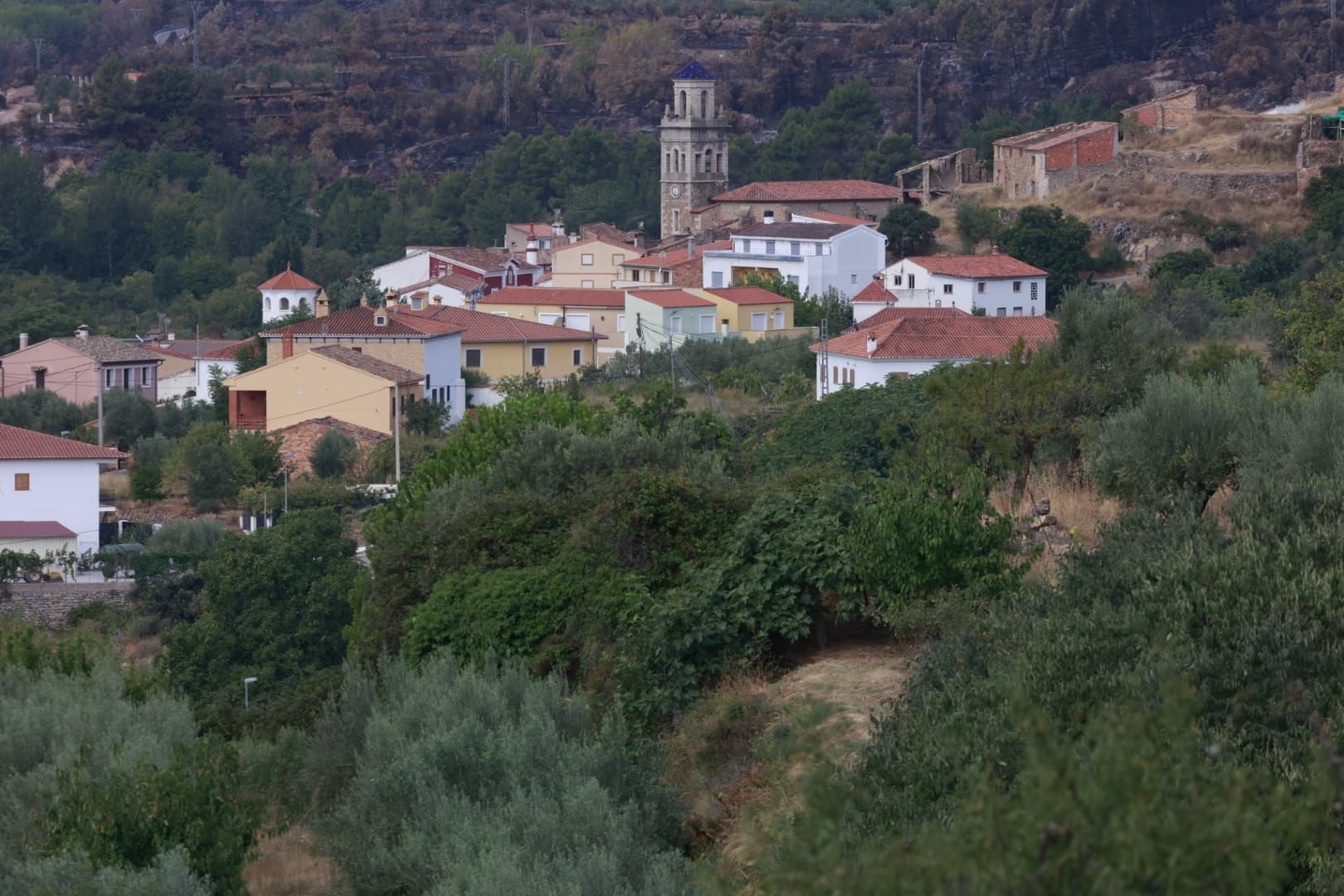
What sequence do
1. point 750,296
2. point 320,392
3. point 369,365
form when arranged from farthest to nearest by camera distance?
point 750,296, point 369,365, point 320,392

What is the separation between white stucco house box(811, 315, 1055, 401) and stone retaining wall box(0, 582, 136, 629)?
43.7 ft

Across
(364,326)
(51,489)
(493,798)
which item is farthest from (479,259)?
(493,798)

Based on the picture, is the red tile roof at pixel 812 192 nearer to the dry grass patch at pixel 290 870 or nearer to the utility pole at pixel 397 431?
the utility pole at pixel 397 431

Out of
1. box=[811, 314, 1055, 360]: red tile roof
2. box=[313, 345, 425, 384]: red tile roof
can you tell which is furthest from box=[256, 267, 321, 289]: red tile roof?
box=[811, 314, 1055, 360]: red tile roof

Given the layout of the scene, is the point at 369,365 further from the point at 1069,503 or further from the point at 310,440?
the point at 1069,503

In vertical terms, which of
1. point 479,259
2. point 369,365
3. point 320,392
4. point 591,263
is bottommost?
point 320,392

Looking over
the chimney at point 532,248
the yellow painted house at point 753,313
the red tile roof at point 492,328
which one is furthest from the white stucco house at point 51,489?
the chimney at point 532,248

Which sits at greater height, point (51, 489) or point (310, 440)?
point (310, 440)

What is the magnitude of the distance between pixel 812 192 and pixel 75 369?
86.5 feet

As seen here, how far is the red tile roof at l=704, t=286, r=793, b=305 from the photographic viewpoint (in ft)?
163

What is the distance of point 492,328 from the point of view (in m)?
47.5

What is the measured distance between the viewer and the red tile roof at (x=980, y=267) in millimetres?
47594

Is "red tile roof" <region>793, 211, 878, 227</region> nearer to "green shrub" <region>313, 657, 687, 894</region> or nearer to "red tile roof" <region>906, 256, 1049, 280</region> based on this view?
"red tile roof" <region>906, 256, 1049, 280</region>

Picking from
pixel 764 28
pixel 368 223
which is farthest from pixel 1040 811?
pixel 764 28
